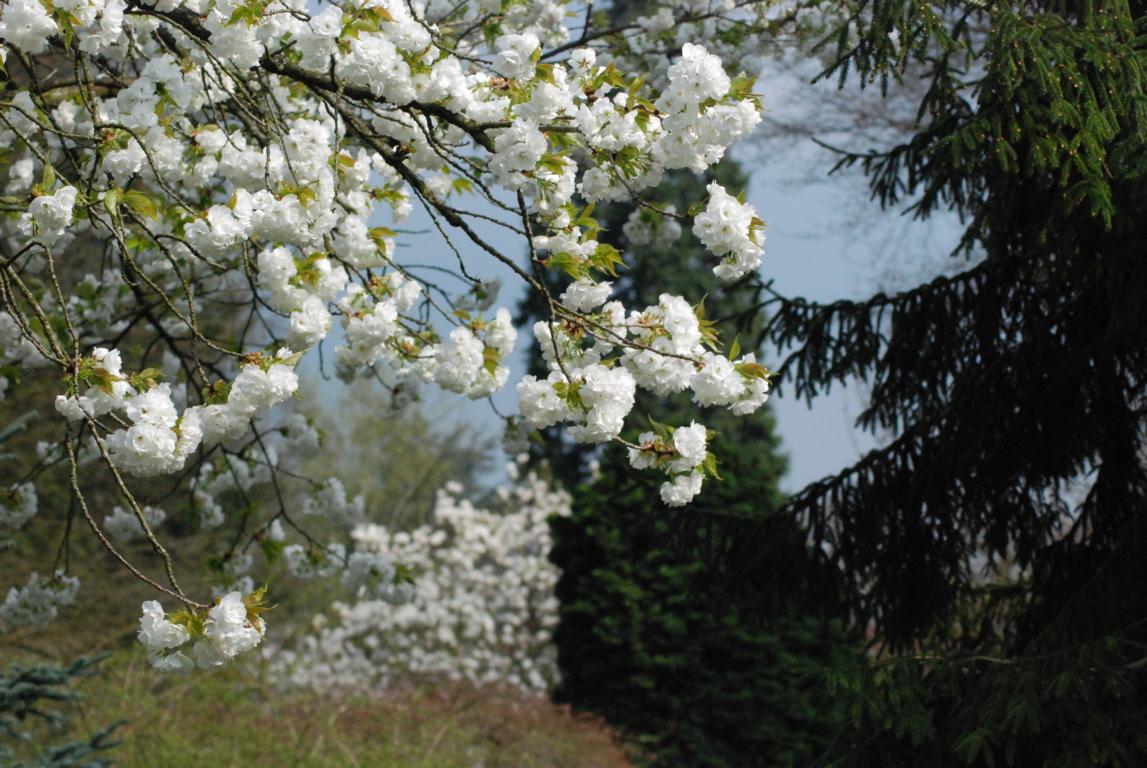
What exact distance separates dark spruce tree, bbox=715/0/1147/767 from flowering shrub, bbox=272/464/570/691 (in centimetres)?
784

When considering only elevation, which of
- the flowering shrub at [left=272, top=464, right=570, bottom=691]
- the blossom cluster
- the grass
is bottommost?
the blossom cluster

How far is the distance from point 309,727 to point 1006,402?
4653 millimetres

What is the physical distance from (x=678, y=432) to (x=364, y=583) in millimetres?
2198

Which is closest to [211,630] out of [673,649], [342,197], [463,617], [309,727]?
[342,197]

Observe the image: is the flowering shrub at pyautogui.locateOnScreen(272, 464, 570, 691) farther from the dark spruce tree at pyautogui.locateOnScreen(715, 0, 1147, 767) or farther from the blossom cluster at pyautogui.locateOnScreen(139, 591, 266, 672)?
the blossom cluster at pyautogui.locateOnScreen(139, 591, 266, 672)

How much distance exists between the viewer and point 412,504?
16.9m

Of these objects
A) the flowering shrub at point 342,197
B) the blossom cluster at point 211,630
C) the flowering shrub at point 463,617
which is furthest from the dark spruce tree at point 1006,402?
the flowering shrub at point 463,617

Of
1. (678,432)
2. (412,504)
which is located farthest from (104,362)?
(412,504)

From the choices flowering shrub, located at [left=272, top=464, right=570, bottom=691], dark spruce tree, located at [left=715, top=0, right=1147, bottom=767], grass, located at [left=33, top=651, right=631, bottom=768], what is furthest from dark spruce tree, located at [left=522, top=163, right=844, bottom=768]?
flowering shrub, located at [left=272, top=464, right=570, bottom=691]

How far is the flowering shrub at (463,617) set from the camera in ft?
42.5

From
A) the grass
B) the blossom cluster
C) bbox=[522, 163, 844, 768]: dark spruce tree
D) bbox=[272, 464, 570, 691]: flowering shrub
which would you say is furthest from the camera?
bbox=[272, 464, 570, 691]: flowering shrub

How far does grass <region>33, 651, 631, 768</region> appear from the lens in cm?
666

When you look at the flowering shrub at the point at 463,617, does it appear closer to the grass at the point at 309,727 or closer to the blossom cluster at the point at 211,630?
the grass at the point at 309,727

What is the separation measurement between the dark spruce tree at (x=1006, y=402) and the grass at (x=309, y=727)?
9.78ft
